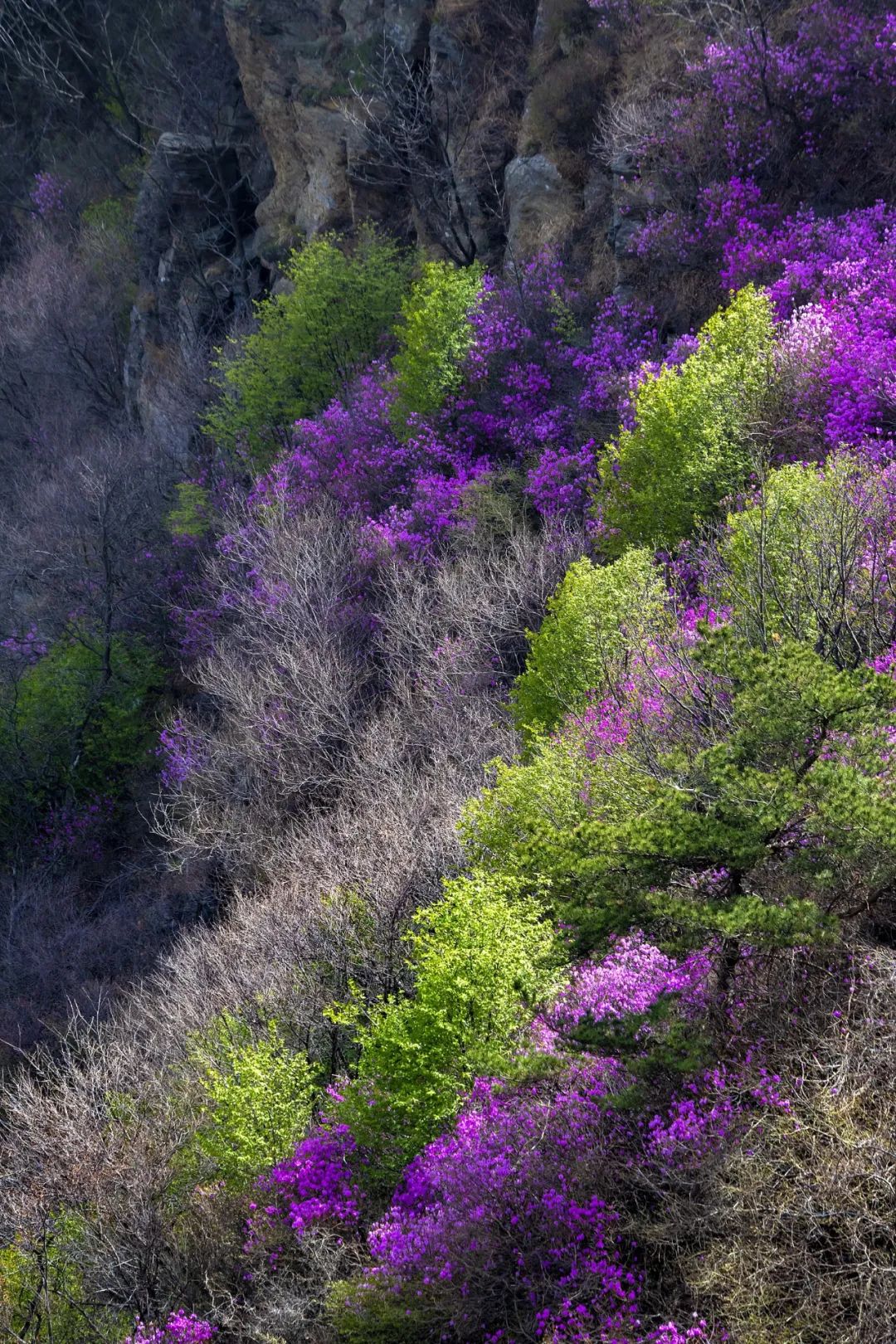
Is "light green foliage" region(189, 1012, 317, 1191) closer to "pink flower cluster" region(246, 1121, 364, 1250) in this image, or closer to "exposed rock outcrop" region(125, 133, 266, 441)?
"pink flower cluster" region(246, 1121, 364, 1250)

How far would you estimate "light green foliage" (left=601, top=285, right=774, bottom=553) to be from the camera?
20.9 metres

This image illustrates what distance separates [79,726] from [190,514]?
698 cm

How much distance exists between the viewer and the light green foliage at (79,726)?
32969 millimetres

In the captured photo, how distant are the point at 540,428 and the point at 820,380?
29.2 ft

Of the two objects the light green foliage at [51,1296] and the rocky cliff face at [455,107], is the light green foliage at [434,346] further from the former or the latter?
the light green foliage at [51,1296]

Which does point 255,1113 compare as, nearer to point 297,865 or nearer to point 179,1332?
point 179,1332

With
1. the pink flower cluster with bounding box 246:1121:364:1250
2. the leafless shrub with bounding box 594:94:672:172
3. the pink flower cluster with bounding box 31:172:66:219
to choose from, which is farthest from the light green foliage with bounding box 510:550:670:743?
the pink flower cluster with bounding box 31:172:66:219

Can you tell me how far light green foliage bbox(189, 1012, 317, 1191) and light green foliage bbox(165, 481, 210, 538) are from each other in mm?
21434

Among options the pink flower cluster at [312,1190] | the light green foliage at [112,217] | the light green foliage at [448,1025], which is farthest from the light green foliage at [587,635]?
the light green foliage at [112,217]

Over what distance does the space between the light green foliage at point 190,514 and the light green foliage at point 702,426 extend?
16.4 m

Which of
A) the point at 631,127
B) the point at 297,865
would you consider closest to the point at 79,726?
the point at 297,865

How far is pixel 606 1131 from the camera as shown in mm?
10742

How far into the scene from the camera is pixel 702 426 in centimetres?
2094

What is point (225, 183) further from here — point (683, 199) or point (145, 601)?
point (683, 199)
